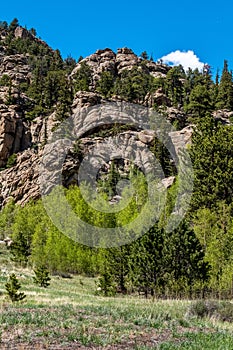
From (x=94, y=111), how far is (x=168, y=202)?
52926 millimetres

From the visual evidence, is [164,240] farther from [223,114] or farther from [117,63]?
[117,63]

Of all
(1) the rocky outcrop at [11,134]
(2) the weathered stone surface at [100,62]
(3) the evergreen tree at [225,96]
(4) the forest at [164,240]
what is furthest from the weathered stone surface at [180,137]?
(2) the weathered stone surface at [100,62]

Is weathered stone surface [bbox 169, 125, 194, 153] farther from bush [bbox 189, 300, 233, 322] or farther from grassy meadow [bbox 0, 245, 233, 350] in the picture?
grassy meadow [bbox 0, 245, 233, 350]

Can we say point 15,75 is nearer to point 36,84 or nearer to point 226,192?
point 36,84

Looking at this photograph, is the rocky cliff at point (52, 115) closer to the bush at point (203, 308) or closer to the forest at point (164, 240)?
the forest at point (164, 240)

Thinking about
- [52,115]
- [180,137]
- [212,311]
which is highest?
[52,115]

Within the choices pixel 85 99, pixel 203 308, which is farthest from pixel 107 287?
pixel 85 99

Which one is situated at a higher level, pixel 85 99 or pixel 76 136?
pixel 85 99

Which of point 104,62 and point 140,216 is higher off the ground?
point 104,62

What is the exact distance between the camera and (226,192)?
3881 cm

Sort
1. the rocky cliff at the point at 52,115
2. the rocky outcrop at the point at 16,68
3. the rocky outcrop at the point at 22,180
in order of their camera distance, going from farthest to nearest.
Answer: the rocky outcrop at the point at 16,68, the rocky cliff at the point at 52,115, the rocky outcrop at the point at 22,180

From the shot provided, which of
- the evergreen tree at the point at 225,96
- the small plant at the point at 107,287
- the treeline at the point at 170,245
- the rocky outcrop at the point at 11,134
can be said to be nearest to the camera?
the treeline at the point at 170,245

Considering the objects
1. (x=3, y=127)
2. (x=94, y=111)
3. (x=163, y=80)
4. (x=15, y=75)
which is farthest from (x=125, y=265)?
(x=15, y=75)

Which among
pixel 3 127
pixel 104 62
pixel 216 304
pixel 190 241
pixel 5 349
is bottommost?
pixel 5 349
